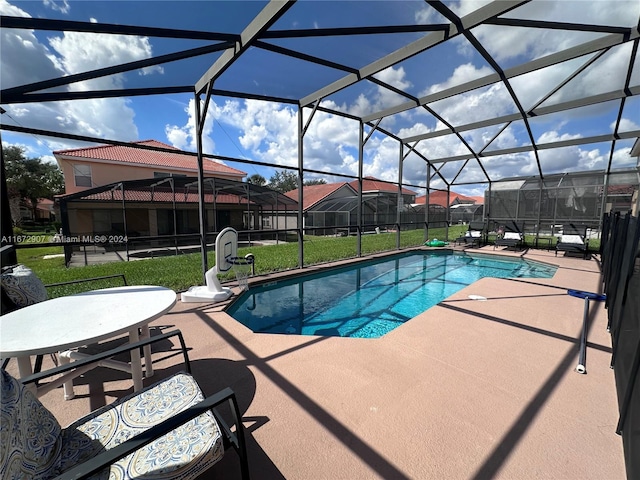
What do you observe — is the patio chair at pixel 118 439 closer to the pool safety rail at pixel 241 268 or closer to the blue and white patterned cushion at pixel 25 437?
the blue and white patterned cushion at pixel 25 437

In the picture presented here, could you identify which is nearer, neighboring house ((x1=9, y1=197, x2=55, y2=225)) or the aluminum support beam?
the aluminum support beam

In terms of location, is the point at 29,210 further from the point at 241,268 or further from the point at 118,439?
the point at 118,439

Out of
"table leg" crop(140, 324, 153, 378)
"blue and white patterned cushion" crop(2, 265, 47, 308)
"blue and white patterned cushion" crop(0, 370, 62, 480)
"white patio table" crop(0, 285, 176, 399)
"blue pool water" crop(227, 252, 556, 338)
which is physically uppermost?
"blue and white patterned cushion" crop(2, 265, 47, 308)

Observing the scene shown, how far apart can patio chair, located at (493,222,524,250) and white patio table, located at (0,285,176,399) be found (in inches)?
447

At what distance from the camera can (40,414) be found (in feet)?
3.82

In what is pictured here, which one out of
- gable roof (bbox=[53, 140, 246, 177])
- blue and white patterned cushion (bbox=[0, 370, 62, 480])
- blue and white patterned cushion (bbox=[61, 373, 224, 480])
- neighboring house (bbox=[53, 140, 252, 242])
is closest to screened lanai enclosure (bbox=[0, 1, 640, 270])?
blue and white patterned cushion (bbox=[0, 370, 62, 480])

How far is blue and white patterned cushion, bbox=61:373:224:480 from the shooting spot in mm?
1105

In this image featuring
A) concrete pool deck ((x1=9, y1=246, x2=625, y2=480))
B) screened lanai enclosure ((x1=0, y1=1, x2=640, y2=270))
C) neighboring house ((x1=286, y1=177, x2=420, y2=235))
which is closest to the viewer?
concrete pool deck ((x1=9, y1=246, x2=625, y2=480))

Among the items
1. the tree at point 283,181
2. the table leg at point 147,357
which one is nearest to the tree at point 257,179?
the tree at point 283,181

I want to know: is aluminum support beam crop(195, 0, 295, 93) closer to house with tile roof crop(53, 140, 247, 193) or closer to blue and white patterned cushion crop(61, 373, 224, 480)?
blue and white patterned cushion crop(61, 373, 224, 480)

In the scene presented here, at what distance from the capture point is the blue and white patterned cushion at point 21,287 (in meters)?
2.15

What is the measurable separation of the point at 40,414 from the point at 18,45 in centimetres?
324

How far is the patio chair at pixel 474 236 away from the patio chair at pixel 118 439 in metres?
11.6

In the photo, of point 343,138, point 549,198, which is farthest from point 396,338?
point 549,198
